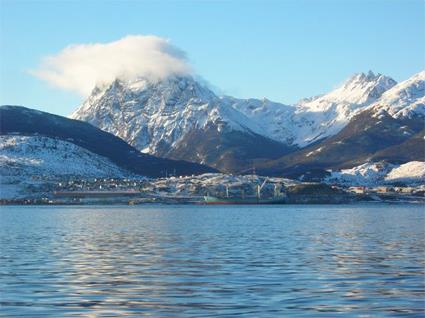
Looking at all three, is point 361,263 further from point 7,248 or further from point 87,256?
point 7,248

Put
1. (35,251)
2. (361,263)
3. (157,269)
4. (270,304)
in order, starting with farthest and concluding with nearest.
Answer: (35,251), (361,263), (157,269), (270,304)

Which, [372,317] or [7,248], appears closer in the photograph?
[372,317]

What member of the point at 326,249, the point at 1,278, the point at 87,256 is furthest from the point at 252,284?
the point at 326,249

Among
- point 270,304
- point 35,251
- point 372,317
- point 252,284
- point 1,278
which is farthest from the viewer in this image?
point 35,251

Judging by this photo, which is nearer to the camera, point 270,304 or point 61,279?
point 270,304

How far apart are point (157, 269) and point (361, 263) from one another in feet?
60.5

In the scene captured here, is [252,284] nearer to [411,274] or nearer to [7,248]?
[411,274]

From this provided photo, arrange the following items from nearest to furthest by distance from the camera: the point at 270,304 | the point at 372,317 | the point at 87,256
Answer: the point at 372,317 < the point at 270,304 < the point at 87,256

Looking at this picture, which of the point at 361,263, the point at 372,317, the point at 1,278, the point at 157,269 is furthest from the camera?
the point at 361,263

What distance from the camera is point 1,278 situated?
215 feet

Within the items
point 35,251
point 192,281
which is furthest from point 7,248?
point 192,281

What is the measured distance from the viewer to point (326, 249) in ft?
310

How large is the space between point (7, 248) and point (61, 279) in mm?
33469

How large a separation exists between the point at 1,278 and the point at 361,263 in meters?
31.3
